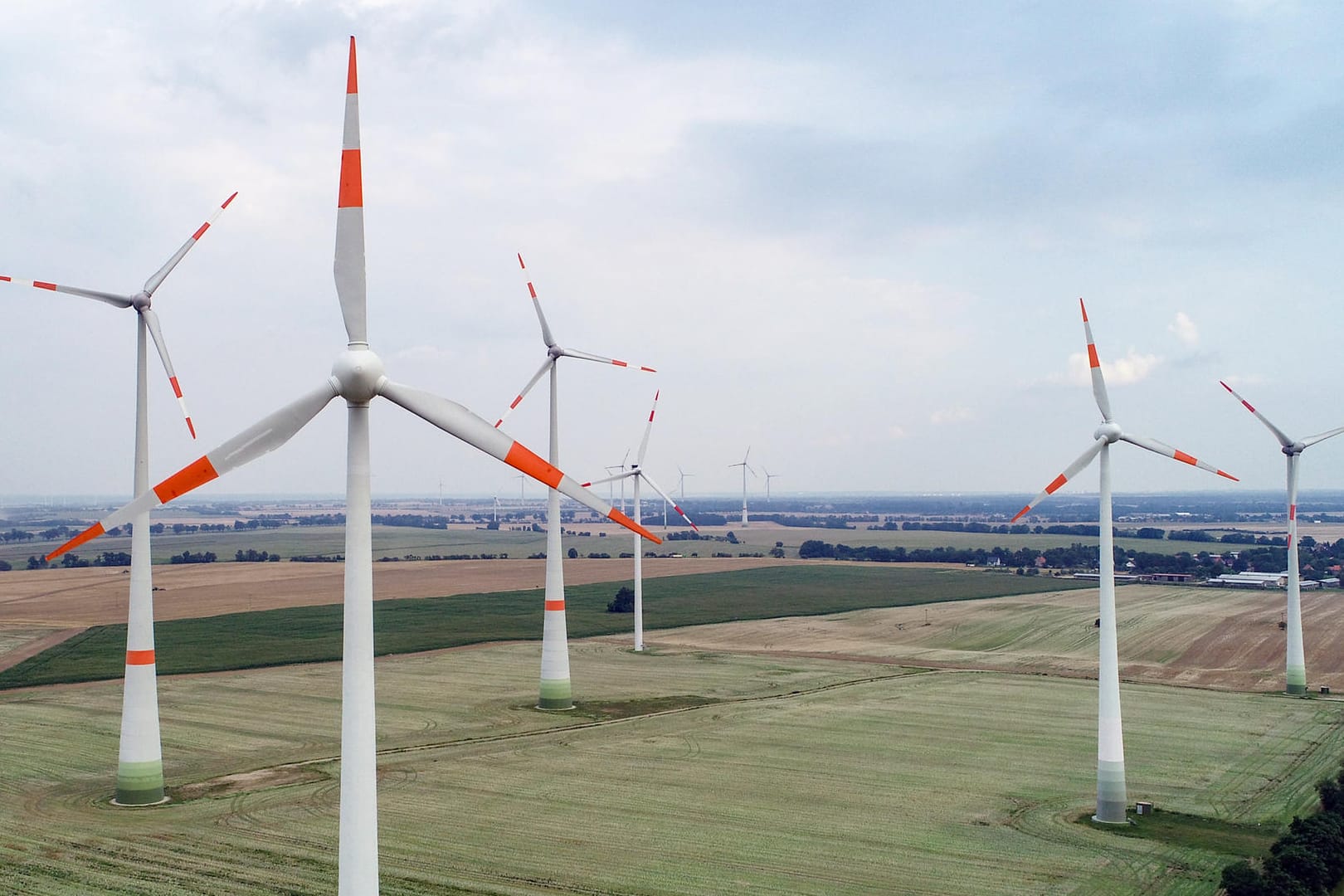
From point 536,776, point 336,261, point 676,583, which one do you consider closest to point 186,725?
point 536,776

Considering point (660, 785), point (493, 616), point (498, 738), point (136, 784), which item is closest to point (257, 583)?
point (493, 616)

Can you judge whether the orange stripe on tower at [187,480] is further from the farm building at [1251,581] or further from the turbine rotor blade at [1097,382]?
the farm building at [1251,581]

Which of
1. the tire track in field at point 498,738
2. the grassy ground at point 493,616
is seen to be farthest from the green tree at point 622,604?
the tire track in field at point 498,738

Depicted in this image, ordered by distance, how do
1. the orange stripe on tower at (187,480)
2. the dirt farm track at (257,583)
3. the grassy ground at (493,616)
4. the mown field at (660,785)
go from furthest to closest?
the dirt farm track at (257,583)
the grassy ground at (493,616)
the mown field at (660,785)
the orange stripe on tower at (187,480)

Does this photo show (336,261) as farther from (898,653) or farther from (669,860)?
(898,653)

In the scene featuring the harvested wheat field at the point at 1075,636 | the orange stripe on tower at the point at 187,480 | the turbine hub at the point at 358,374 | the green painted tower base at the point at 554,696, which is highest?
the turbine hub at the point at 358,374

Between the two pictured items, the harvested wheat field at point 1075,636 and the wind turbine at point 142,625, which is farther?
the harvested wheat field at point 1075,636
